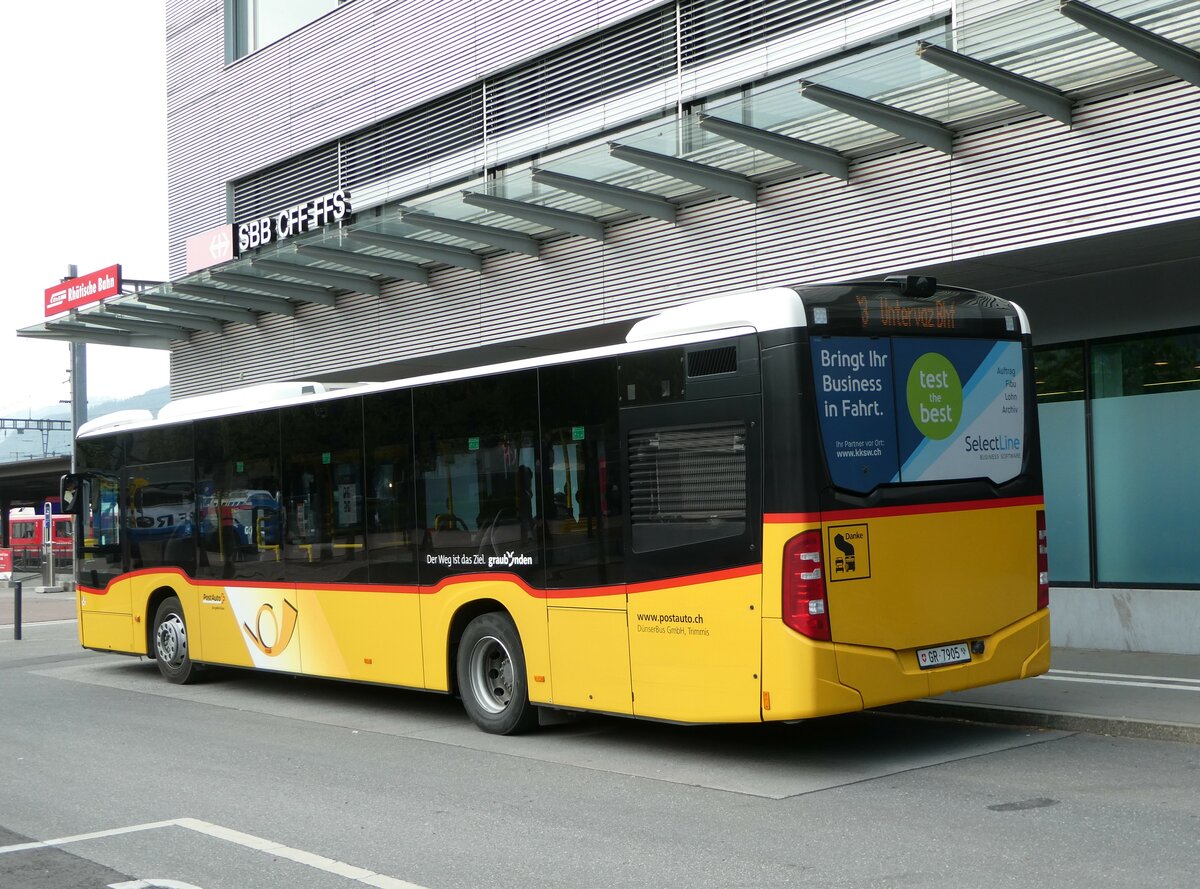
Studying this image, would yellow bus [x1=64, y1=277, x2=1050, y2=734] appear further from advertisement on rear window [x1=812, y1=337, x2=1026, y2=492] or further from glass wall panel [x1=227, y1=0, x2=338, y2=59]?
glass wall panel [x1=227, y1=0, x2=338, y2=59]

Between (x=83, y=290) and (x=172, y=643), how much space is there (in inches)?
599

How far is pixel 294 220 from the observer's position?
22.6 m

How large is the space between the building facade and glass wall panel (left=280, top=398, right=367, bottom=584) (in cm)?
412

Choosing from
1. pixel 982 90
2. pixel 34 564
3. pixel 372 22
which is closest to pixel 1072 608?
pixel 982 90

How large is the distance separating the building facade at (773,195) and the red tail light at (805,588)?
496 cm

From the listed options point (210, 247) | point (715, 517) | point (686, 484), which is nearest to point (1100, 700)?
point (715, 517)

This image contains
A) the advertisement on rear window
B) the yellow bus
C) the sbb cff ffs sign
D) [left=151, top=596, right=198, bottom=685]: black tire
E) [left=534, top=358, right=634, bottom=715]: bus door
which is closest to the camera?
the yellow bus

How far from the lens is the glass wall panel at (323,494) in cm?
1195

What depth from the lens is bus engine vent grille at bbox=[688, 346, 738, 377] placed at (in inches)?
336

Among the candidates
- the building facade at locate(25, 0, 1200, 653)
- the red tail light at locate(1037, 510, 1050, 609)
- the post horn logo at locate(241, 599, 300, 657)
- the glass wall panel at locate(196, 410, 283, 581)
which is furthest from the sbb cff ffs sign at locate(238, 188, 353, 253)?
the red tail light at locate(1037, 510, 1050, 609)

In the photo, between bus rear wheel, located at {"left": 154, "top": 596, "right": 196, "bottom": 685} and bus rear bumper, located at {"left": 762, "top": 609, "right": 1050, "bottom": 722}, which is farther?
bus rear wheel, located at {"left": 154, "top": 596, "right": 196, "bottom": 685}

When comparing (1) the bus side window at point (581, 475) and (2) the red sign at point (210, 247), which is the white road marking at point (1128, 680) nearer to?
(1) the bus side window at point (581, 475)

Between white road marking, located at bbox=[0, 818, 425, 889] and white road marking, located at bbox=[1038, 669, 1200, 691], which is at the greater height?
white road marking, located at bbox=[1038, 669, 1200, 691]

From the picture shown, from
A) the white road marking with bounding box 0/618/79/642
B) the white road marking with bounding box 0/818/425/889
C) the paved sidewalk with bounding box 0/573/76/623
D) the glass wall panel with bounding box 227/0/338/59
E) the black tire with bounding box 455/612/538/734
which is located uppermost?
the glass wall panel with bounding box 227/0/338/59
